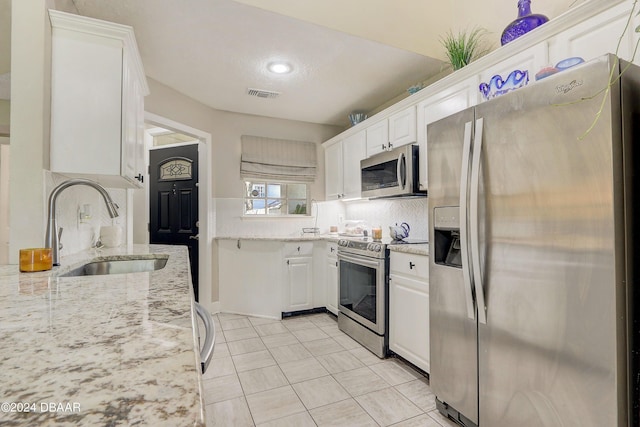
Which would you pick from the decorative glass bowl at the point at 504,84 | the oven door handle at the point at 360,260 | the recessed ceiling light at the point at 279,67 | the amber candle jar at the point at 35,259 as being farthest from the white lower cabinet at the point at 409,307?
the amber candle jar at the point at 35,259

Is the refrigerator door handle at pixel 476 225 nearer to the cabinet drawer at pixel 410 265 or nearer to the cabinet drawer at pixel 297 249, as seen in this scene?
the cabinet drawer at pixel 410 265

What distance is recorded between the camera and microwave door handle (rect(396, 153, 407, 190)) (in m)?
2.54

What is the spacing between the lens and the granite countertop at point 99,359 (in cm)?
33

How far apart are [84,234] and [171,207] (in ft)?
6.42

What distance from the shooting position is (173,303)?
29.8 inches

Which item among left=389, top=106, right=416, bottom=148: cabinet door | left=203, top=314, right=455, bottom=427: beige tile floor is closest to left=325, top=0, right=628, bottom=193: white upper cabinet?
left=389, top=106, right=416, bottom=148: cabinet door

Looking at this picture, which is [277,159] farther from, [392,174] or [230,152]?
[392,174]

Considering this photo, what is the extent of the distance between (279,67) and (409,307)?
226 cm

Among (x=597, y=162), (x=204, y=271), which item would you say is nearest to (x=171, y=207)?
(x=204, y=271)

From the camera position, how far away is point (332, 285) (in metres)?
3.39

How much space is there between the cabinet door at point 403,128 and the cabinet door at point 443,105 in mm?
66

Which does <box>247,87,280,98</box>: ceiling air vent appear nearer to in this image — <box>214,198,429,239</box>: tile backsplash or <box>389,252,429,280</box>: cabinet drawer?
<box>214,198,429,239</box>: tile backsplash

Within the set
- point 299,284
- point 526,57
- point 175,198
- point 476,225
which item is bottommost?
point 299,284

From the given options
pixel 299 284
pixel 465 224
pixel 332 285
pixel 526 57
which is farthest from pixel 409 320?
pixel 526 57
